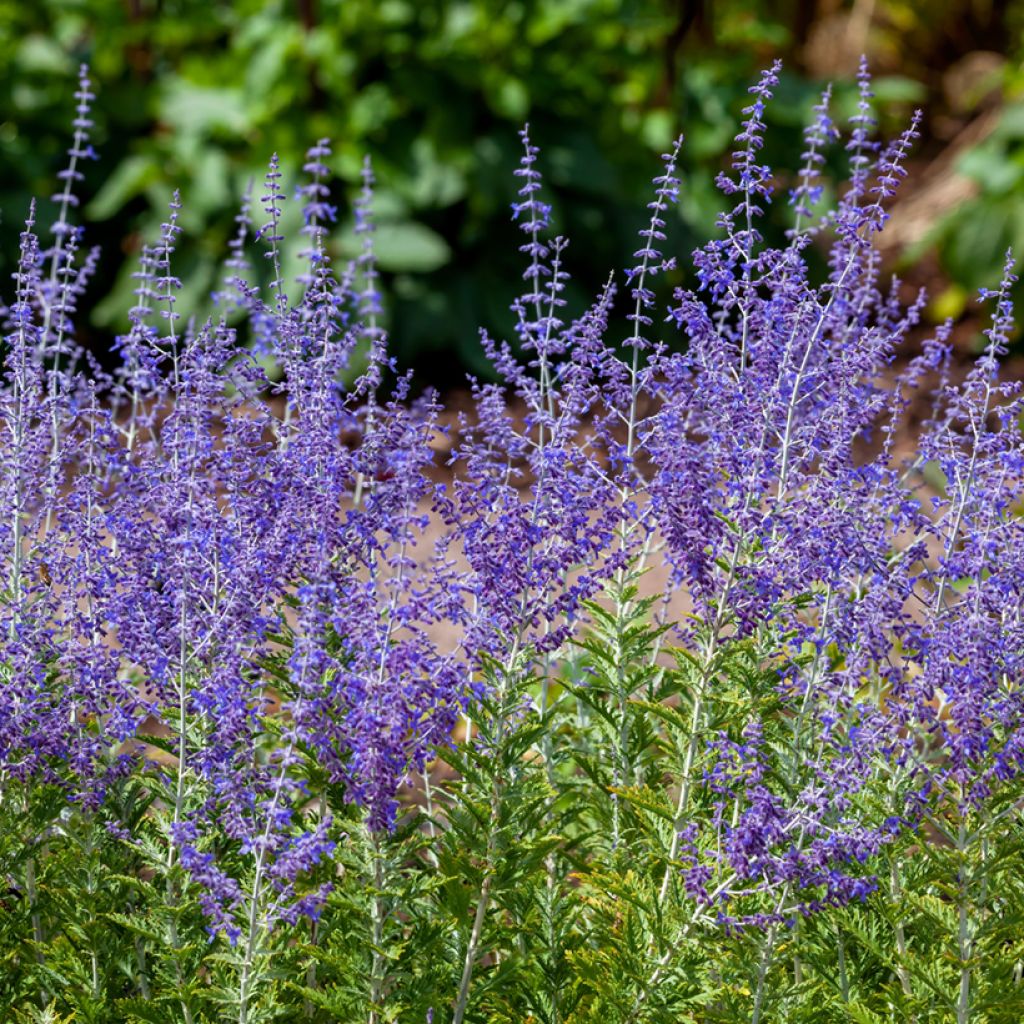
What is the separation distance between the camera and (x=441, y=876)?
3.57 meters

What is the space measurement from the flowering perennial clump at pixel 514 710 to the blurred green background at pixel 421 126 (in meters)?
4.79

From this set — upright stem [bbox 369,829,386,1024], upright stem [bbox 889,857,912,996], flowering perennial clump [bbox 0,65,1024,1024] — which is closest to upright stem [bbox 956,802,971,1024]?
flowering perennial clump [bbox 0,65,1024,1024]

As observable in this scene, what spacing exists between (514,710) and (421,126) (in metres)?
5.91

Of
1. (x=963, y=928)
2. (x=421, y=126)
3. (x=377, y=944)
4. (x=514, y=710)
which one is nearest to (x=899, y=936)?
(x=963, y=928)

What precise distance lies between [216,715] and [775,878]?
4.32ft

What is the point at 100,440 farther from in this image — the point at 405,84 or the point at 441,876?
the point at 405,84

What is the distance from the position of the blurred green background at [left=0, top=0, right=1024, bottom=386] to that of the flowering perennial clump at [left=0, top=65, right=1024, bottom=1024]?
4.79 metres

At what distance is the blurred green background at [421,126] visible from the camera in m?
8.61

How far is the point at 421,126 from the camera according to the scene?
8.84m

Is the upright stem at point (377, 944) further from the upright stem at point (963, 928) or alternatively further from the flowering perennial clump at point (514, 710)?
the upright stem at point (963, 928)

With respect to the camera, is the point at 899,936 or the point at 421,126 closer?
the point at 899,936

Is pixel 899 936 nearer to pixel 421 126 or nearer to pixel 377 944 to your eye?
pixel 377 944

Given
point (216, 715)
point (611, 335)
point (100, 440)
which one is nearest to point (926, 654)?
point (216, 715)

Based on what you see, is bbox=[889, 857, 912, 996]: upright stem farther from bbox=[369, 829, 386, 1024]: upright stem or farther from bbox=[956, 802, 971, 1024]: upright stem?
bbox=[369, 829, 386, 1024]: upright stem
